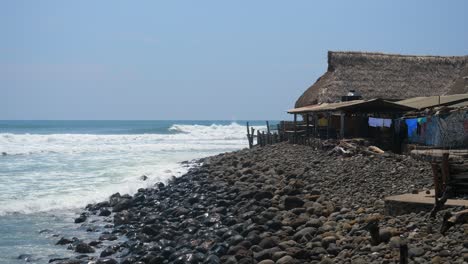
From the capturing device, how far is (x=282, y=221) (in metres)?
11.8

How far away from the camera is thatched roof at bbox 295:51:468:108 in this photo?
2753 centimetres

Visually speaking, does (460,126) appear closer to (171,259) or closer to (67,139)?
(171,259)

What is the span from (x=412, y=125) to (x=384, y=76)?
11130 mm

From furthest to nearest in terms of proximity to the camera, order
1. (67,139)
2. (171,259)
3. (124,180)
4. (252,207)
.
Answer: (67,139), (124,180), (252,207), (171,259)

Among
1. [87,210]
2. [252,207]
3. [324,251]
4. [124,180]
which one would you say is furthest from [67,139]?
[324,251]

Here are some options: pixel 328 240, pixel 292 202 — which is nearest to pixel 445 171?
pixel 328 240

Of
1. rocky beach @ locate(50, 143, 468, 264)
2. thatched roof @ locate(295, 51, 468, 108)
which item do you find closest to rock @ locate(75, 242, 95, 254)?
rocky beach @ locate(50, 143, 468, 264)

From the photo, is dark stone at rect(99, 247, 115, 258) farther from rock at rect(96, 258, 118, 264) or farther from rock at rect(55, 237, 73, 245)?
rock at rect(55, 237, 73, 245)

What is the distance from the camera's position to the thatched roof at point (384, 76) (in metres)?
27.5

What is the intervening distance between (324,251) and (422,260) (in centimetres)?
204

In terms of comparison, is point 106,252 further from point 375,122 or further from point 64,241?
point 375,122

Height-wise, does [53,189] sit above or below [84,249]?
above

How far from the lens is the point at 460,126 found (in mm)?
15953

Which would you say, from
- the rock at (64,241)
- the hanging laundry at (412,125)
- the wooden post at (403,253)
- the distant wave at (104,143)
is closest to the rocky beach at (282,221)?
the rock at (64,241)
